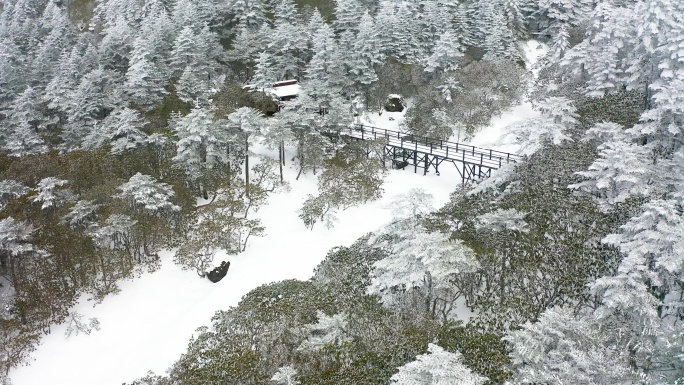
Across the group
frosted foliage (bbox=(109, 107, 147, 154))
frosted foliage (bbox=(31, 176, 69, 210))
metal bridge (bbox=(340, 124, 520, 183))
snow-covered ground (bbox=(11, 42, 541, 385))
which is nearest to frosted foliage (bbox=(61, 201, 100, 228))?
frosted foliage (bbox=(31, 176, 69, 210))

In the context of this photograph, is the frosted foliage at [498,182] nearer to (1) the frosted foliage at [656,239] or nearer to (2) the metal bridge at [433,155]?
(2) the metal bridge at [433,155]

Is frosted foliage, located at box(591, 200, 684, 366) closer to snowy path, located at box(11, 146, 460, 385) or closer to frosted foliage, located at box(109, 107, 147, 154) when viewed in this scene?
snowy path, located at box(11, 146, 460, 385)

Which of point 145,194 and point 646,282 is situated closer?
point 646,282

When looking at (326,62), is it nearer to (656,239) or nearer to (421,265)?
(421,265)

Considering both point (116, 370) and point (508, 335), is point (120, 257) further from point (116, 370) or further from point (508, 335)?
point (508, 335)

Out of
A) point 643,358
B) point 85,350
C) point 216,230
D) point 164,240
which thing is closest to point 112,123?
point 164,240

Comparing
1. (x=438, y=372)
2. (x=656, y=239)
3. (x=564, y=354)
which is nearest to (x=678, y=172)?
(x=656, y=239)

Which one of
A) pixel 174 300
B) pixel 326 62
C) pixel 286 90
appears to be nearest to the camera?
pixel 174 300
